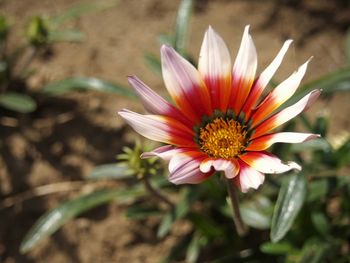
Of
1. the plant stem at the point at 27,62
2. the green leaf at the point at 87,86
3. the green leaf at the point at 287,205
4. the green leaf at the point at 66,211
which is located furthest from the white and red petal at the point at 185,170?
the plant stem at the point at 27,62

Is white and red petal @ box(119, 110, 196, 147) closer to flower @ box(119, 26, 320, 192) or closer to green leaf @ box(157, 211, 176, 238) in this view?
flower @ box(119, 26, 320, 192)

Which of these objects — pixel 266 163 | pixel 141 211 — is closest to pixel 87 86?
pixel 141 211

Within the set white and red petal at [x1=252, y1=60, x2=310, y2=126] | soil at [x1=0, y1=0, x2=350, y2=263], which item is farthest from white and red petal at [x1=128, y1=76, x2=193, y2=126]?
soil at [x1=0, y1=0, x2=350, y2=263]

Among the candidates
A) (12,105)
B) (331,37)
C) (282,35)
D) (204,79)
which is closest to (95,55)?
(12,105)

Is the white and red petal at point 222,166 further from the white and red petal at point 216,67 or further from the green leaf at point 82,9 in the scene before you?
the green leaf at point 82,9

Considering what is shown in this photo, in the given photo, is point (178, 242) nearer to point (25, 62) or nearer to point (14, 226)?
point (14, 226)

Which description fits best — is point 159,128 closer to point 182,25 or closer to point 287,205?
point 287,205
